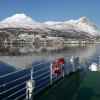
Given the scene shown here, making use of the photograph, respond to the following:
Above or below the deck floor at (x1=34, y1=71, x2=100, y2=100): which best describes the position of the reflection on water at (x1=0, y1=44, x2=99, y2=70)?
below

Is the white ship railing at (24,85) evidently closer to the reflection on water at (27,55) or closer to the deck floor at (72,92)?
the deck floor at (72,92)

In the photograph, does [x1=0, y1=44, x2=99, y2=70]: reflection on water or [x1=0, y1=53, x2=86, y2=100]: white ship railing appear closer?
[x1=0, y1=53, x2=86, y2=100]: white ship railing

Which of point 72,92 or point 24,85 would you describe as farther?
point 24,85

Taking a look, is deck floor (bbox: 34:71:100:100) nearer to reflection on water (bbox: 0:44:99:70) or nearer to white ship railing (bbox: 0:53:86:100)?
white ship railing (bbox: 0:53:86:100)

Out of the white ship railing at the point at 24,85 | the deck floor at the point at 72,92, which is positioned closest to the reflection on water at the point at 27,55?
the white ship railing at the point at 24,85

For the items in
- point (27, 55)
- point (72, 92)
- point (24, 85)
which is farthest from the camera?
point (27, 55)

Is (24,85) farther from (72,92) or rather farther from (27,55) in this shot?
(27,55)

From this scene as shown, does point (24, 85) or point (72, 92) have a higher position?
point (72, 92)

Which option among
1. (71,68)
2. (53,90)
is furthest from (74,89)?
(71,68)

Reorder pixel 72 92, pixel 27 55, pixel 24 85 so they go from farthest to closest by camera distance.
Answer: pixel 27 55 < pixel 24 85 < pixel 72 92

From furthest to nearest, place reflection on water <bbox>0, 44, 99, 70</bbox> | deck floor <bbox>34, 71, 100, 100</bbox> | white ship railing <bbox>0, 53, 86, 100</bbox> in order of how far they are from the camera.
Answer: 1. reflection on water <bbox>0, 44, 99, 70</bbox>
2. deck floor <bbox>34, 71, 100, 100</bbox>
3. white ship railing <bbox>0, 53, 86, 100</bbox>

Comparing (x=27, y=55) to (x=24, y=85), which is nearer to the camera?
(x=24, y=85)

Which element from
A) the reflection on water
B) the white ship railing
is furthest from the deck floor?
the reflection on water

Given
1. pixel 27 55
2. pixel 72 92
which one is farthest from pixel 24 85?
pixel 27 55
